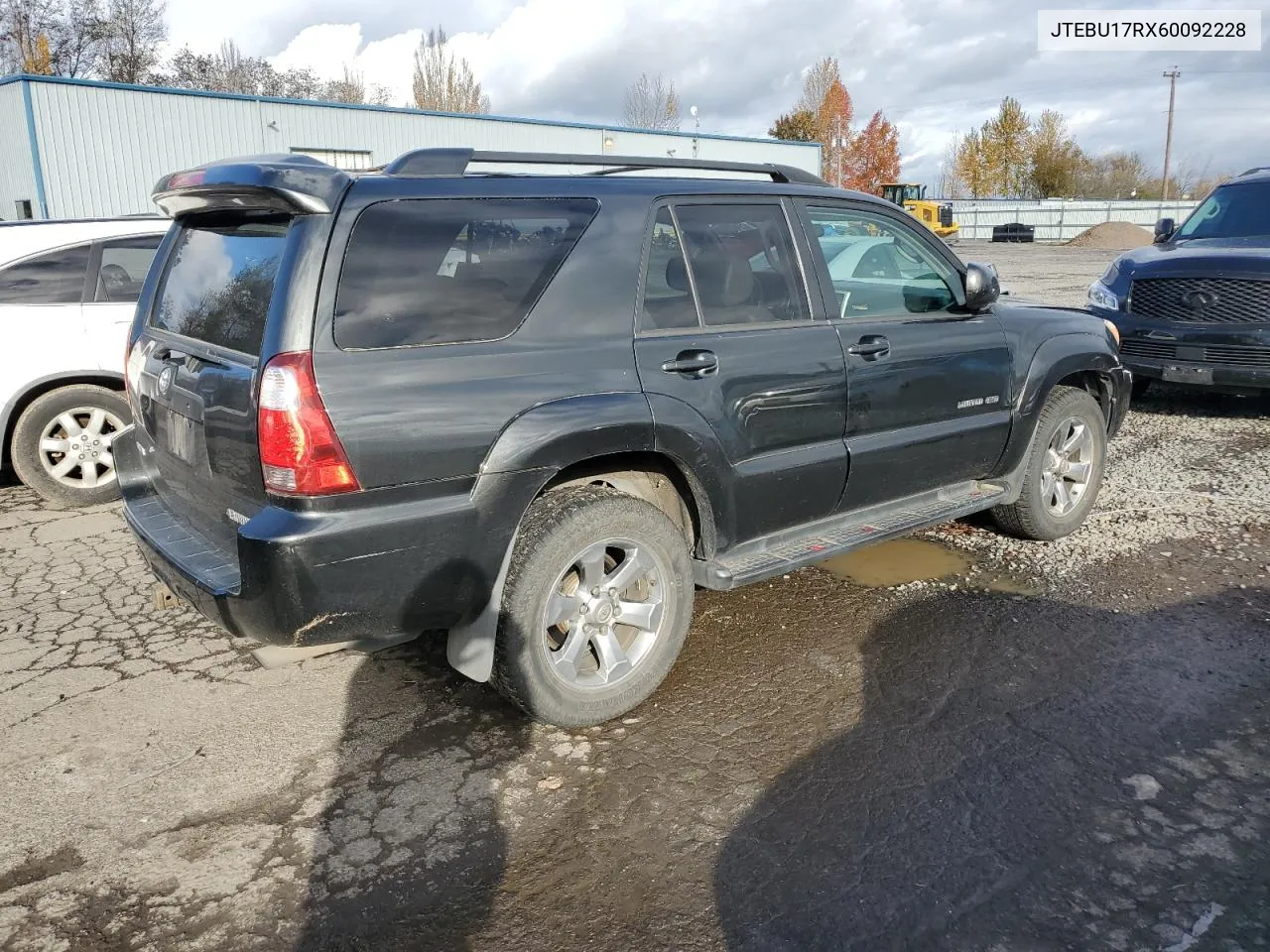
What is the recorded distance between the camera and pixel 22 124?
18.1 m

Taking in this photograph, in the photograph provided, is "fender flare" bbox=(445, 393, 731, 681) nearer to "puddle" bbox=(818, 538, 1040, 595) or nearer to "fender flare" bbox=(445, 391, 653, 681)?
"fender flare" bbox=(445, 391, 653, 681)

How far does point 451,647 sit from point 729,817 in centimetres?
108

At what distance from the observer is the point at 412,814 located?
3043mm

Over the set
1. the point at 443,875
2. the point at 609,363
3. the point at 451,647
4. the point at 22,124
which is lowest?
the point at 443,875

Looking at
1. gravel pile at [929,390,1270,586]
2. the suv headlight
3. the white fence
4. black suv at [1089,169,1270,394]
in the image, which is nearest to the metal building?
the suv headlight

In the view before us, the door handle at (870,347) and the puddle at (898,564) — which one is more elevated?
the door handle at (870,347)

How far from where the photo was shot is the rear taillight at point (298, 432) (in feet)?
9.34

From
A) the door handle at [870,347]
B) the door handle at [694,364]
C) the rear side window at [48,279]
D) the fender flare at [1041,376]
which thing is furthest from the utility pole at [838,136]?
the door handle at [694,364]

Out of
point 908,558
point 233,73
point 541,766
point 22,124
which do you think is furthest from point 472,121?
point 233,73

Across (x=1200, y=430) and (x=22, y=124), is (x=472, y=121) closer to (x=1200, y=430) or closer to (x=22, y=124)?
(x=22, y=124)

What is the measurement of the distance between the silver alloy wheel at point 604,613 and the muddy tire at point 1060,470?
250 centimetres

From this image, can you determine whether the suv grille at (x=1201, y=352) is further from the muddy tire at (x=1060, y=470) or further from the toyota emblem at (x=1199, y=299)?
the muddy tire at (x=1060, y=470)

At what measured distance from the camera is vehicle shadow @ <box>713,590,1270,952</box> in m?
2.56

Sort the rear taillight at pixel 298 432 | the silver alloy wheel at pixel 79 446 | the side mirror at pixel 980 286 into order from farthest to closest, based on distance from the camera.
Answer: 1. the silver alloy wheel at pixel 79 446
2. the side mirror at pixel 980 286
3. the rear taillight at pixel 298 432
